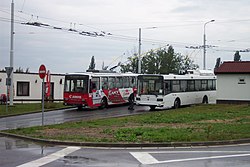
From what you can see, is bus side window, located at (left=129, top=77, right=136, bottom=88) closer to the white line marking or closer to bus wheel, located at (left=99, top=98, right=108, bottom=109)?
bus wheel, located at (left=99, top=98, right=108, bottom=109)

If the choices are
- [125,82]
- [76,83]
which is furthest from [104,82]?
[125,82]

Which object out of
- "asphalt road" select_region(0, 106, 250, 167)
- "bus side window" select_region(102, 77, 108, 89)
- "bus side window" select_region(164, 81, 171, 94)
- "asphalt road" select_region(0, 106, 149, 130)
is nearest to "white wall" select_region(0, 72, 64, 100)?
"bus side window" select_region(102, 77, 108, 89)

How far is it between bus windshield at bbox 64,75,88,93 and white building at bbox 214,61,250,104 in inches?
442

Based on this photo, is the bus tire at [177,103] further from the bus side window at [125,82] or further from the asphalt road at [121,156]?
the asphalt road at [121,156]

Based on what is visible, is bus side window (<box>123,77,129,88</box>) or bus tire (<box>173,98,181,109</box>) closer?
bus tire (<box>173,98,181,109</box>)

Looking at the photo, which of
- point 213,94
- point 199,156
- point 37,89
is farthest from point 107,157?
point 37,89

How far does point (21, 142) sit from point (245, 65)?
24.2 meters

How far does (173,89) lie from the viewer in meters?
31.4

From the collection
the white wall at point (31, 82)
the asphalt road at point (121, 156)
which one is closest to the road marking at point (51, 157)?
the asphalt road at point (121, 156)

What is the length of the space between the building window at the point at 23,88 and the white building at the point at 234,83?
75.3 feet

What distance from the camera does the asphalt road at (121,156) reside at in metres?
10.1

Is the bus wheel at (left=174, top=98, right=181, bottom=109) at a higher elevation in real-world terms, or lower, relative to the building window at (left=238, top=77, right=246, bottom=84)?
lower

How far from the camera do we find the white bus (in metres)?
30.4

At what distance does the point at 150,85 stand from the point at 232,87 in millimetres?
7542
